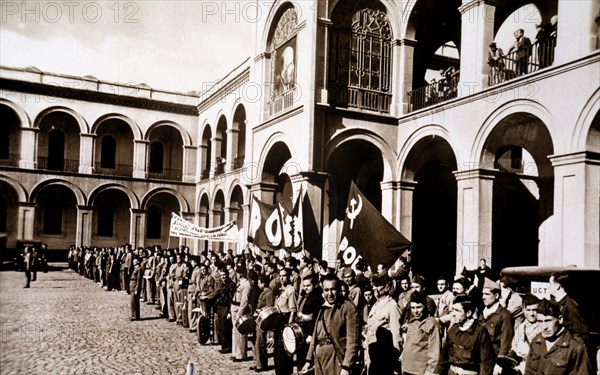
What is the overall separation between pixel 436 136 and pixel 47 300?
40.8ft

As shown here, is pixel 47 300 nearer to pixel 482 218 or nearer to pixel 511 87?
pixel 482 218

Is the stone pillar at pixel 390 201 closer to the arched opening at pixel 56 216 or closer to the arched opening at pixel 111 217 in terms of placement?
the arched opening at pixel 111 217

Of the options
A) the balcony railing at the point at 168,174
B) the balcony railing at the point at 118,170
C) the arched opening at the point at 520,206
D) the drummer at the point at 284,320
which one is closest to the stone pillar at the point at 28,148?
the balcony railing at the point at 118,170

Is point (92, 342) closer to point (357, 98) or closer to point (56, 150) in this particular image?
point (357, 98)

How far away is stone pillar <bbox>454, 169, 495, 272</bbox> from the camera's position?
43.5ft

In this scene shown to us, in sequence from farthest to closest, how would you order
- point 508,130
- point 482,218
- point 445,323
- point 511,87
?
point 508,130
point 482,218
point 511,87
point 445,323

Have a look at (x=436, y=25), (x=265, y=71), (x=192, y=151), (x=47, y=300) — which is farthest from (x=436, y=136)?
(x=192, y=151)

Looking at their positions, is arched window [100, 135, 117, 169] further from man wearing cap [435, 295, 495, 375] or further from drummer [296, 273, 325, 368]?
man wearing cap [435, 295, 495, 375]

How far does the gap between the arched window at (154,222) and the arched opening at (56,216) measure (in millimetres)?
4405

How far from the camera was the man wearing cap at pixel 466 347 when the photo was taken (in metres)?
5.20

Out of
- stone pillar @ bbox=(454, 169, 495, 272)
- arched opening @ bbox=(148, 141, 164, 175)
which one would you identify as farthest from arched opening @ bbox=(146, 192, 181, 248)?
stone pillar @ bbox=(454, 169, 495, 272)

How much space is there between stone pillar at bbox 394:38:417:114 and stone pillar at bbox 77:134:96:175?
842 inches

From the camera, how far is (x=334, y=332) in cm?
603

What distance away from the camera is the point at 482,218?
43.8 feet
